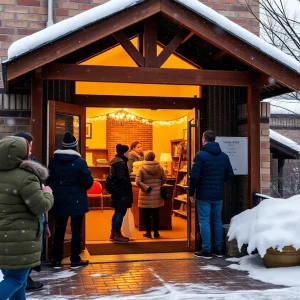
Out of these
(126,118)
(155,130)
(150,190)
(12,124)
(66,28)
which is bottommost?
(150,190)

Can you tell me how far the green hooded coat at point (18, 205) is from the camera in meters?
3.86

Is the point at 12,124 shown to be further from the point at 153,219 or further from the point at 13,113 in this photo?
the point at 153,219

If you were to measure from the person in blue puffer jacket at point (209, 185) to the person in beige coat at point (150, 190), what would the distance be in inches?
65.9

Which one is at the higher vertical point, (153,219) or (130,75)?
(130,75)

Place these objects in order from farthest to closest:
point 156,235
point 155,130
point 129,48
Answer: point 155,130
point 156,235
point 129,48

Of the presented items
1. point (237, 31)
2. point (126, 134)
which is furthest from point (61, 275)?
point (126, 134)

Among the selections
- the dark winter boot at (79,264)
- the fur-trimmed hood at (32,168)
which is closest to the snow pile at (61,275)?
the dark winter boot at (79,264)

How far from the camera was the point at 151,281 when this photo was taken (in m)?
5.79

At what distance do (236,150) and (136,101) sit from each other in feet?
5.60

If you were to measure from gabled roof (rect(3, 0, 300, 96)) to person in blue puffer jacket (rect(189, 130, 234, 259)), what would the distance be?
1.26 m

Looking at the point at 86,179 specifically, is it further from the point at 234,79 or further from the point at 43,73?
the point at 234,79

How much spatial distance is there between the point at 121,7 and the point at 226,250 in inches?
144

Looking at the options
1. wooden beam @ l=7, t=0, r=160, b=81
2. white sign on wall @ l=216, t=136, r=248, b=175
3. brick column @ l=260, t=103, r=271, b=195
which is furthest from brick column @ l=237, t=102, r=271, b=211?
wooden beam @ l=7, t=0, r=160, b=81

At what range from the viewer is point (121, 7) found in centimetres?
623
